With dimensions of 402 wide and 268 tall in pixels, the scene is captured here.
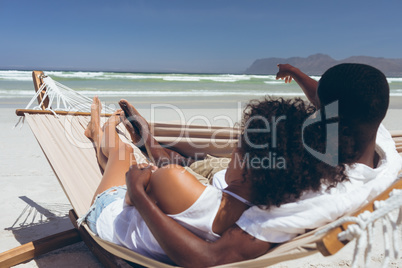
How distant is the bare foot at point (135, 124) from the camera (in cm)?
249

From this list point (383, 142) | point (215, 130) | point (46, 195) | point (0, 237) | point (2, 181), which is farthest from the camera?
point (2, 181)

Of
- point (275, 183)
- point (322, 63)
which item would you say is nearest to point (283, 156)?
point (275, 183)

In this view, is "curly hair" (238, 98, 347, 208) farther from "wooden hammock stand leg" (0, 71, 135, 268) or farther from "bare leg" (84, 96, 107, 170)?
"bare leg" (84, 96, 107, 170)

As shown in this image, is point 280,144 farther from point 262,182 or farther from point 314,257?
point 314,257

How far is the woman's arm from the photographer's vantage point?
1068 mm

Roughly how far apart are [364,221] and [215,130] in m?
1.57

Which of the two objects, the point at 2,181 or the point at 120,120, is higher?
the point at 120,120

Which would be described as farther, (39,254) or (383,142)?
Answer: (39,254)

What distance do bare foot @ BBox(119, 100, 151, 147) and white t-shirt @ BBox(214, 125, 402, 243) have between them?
5.03 feet

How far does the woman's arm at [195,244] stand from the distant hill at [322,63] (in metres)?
29.2

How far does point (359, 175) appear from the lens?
44.2 inches

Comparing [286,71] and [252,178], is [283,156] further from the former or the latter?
→ [286,71]

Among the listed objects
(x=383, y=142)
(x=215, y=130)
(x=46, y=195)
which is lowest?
(x=46, y=195)

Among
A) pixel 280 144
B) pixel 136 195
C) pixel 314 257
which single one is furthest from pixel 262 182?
pixel 314 257
